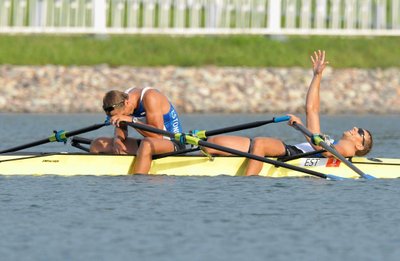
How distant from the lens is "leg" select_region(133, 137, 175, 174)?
19219mm

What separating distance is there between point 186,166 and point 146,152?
2.03 feet

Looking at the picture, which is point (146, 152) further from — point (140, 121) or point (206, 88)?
point (206, 88)

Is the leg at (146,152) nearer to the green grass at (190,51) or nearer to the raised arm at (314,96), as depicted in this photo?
the raised arm at (314,96)

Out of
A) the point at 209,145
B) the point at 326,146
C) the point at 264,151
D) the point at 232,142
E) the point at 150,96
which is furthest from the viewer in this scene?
the point at 232,142

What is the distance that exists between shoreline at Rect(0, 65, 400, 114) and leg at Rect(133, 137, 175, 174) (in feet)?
48.0

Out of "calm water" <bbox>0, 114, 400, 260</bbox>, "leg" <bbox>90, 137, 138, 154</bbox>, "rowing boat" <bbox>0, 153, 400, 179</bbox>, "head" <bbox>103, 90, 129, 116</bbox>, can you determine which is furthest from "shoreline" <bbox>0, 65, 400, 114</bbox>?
"head" <bbox>103, 90, 129, 116</bbox>

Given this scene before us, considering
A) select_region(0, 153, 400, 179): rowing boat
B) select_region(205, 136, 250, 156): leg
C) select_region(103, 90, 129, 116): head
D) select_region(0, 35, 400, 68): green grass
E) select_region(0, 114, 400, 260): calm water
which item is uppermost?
select_region(0, 35, 400, 68): green grass

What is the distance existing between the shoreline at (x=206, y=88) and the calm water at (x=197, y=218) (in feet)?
47.6

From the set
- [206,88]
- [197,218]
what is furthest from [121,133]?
[206,88]

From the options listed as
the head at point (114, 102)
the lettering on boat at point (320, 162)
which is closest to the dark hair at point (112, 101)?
the head at point (114, 102)

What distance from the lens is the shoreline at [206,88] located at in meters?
34.0

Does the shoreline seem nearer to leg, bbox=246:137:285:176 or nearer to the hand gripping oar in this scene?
leg, bbox=246:137:285:176

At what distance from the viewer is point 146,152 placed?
19.2 m

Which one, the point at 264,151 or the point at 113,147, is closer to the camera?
the point at 264,151
